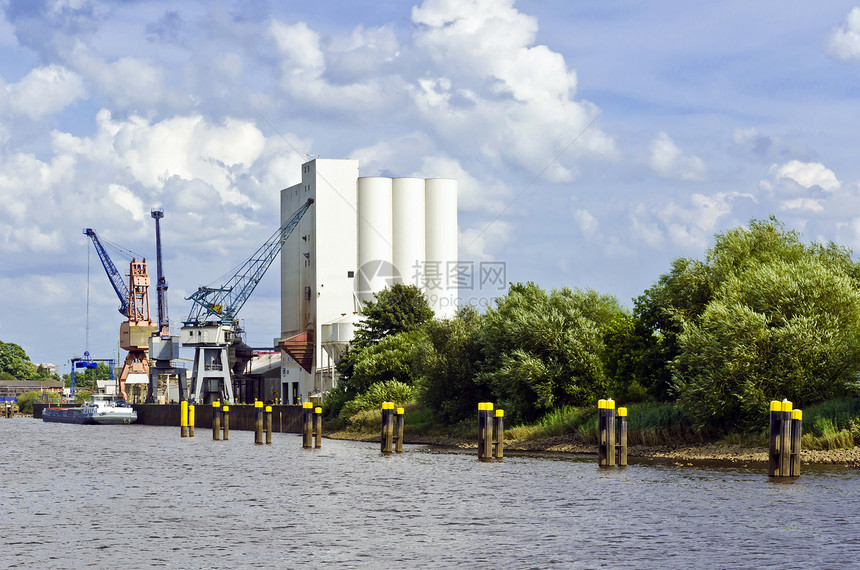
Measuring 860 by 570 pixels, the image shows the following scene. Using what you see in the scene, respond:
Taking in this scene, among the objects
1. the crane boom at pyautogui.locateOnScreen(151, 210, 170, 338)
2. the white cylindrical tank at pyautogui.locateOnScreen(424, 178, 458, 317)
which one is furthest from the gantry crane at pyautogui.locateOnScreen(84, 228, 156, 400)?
the white cylindrical tank at pyautogui.locateOnScreen(424, 178, 458, 317)

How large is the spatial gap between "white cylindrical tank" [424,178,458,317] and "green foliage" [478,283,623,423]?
65.9m

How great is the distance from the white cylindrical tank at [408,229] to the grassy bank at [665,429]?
57.1 m

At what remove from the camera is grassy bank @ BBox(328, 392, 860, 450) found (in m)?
→ 40.4

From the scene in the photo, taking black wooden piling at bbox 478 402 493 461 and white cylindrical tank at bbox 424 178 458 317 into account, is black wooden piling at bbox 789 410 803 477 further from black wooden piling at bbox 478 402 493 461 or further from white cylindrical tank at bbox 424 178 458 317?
white cylindrical tank at bbox 424 178 458 317

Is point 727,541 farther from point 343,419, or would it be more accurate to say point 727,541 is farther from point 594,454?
point 343,419

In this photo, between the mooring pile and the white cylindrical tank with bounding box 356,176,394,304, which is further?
the white cylindrical tank with bounding box 356,176,394,304

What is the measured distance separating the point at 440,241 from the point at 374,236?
30.9 ft

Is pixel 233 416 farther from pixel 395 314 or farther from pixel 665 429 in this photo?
pixel 665 429

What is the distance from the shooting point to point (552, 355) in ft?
182

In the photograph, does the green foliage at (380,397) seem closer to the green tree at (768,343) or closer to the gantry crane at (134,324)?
the green tree at (768,343)

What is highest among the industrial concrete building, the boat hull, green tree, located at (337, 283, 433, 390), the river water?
the industrial concrete building

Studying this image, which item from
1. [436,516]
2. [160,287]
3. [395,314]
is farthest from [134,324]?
[436,516]

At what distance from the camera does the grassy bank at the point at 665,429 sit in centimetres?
4044

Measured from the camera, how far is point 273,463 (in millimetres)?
50062
